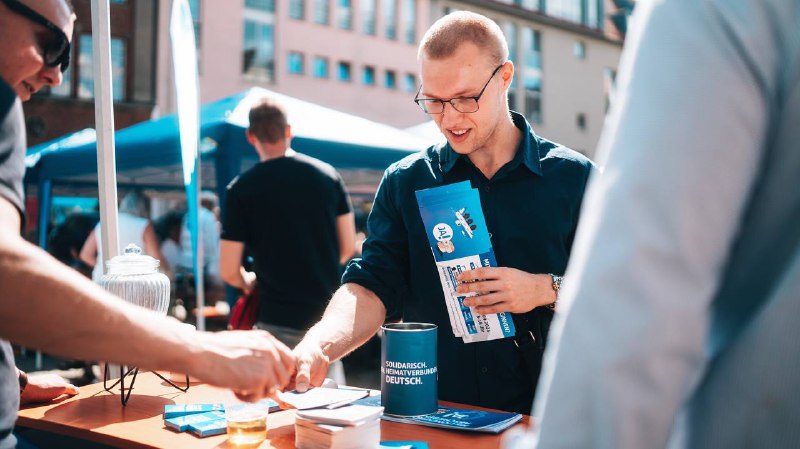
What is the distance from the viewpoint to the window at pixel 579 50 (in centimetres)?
3431

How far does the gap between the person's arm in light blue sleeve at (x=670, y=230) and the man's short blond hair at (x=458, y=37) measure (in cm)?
130

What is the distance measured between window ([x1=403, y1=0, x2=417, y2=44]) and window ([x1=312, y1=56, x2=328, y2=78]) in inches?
168

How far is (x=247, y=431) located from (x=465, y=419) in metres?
0.47

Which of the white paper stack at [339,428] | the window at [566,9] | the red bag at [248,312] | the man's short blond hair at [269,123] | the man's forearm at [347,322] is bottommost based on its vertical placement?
the red bag at [248,312]

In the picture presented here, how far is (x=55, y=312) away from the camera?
3.10ft

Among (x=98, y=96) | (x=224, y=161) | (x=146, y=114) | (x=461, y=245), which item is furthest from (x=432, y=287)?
(x=146, y=114)

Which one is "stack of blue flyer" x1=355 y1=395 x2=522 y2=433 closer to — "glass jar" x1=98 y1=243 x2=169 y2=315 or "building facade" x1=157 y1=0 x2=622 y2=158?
"glass jar" x1=98 y1=243 x2=169 y2=315

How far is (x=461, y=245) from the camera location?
1.74 metres

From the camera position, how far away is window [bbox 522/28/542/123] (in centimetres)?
3204

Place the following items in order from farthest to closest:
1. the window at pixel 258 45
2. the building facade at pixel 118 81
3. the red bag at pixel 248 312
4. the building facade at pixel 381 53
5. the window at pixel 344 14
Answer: the window at pixel 344 14 → the window at pixel 258 45 → the building facade at pixel 381 53 → the building facade at pixel 118 81 → the red bag at pixel 248 312

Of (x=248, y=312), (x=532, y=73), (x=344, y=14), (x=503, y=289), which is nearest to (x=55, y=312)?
(x=503, y=289)

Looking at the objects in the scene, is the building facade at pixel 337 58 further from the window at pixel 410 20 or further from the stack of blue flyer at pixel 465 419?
the stack of blue flyer at pixel 465 419

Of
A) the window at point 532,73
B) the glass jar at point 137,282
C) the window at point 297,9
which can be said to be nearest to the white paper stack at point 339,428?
the glass jar at point 137,282

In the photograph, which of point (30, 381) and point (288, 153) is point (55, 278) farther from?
point (288, 153)
